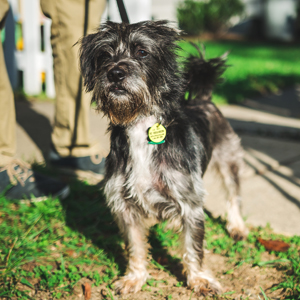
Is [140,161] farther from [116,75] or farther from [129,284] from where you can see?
[129,284]

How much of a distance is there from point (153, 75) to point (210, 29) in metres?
23.1

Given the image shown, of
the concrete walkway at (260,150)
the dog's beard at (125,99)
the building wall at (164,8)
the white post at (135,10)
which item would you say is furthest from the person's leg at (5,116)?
the building wall at (164,8)

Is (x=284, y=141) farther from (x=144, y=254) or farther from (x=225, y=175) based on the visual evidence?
(x=144, y=254)

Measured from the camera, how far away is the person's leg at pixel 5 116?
10.7 ft

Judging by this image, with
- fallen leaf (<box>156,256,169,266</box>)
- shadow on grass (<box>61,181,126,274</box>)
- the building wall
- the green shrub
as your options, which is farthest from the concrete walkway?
the building wall

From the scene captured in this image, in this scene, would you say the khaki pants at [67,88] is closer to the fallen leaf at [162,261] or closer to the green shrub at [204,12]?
the fallen leaf at [162,261]

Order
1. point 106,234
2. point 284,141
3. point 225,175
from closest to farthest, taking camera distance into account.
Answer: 1. point 106,234
2. point 225,175
3. point 284,141

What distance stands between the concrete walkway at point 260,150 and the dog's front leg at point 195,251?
939 mm

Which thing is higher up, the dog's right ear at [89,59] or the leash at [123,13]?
the leash at [123,13]

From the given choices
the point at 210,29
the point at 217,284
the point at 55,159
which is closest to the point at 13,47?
the point at 55,159

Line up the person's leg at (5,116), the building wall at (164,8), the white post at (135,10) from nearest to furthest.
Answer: the person's leg at (5,116), the white post at (135,10), the building wall at (164,8)

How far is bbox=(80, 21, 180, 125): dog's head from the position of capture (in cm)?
228

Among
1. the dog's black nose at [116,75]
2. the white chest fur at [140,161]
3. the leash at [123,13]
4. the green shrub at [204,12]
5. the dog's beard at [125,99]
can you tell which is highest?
the green shrub at [204,12]

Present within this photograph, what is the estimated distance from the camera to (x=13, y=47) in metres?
7.01
